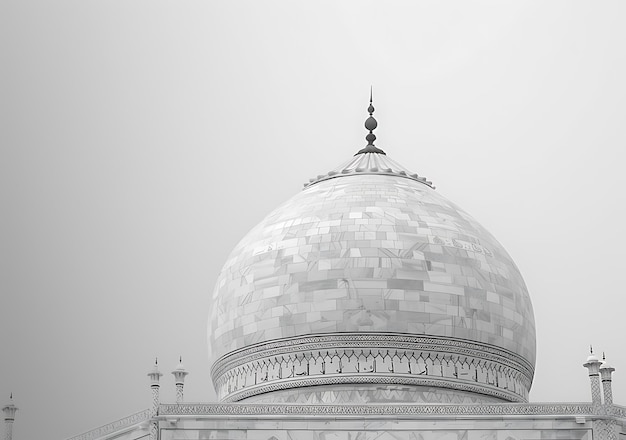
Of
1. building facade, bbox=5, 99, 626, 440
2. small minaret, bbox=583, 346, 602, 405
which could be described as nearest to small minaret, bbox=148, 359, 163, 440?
building facade, bbox=5, 99, 626, 440

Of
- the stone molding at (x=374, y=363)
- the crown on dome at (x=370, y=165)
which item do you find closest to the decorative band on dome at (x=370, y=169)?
the crown on dome at (x=370, y=165)

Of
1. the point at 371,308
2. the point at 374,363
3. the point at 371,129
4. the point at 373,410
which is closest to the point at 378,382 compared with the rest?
the point at 374,363

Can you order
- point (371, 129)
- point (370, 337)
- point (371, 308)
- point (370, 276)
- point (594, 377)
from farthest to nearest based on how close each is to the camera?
point (371, 129) < point (370, 276) < point (371, 308) < point (370, 337) < point (594, 377)

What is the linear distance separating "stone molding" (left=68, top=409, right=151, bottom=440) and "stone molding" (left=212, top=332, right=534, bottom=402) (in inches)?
123

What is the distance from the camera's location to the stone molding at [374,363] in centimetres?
2694

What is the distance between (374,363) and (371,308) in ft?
3.25

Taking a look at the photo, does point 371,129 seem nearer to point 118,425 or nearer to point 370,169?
point 370,169

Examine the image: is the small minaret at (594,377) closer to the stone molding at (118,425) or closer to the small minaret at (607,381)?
the small minaret at (607,381)

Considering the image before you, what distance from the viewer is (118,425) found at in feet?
82.6

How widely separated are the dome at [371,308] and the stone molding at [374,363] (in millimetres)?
22

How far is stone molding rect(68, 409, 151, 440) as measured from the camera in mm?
25031

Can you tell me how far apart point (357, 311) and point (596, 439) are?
16.3 ft

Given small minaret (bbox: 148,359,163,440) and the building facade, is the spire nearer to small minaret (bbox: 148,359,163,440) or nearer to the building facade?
the building facade

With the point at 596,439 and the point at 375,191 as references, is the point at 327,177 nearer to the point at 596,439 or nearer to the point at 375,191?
the point at 375,191
